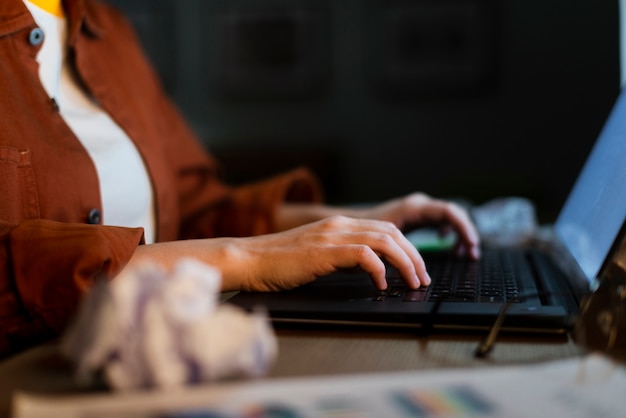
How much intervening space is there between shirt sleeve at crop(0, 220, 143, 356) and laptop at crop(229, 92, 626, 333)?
14 cm

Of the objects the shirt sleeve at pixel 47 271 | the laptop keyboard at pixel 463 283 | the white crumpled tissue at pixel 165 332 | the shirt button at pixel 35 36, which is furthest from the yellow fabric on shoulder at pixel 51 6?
the white crumpled tissue at pixel 165 332

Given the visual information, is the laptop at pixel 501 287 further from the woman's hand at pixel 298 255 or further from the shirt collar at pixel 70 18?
the shirt collar at pixel 70 18

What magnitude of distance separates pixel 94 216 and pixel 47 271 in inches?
13.1

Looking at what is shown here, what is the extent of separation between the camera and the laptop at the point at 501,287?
0.62 metres

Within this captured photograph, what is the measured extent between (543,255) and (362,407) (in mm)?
840

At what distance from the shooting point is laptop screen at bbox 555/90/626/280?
30.3 inches

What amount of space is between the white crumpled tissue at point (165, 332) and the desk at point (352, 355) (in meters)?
0.07

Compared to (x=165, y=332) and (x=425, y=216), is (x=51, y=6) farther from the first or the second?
(x=165, y=332)

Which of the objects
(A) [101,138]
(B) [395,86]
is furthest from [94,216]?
(B) [395,86]

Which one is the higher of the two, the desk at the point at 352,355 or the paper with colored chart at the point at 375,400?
the paper with colored chart at the point at 375,400

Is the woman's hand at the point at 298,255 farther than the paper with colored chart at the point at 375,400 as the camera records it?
Yes

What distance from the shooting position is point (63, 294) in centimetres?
63

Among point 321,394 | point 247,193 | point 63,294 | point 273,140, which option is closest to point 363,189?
point 273,140

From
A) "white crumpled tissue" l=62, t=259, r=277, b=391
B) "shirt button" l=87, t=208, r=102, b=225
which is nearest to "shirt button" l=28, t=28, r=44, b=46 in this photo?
"shirt button" l=87, t=208, r=102, b=225
